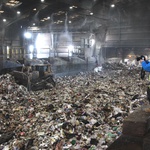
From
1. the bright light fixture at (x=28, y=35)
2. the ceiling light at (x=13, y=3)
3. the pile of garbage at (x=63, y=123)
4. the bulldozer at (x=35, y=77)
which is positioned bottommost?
the pile of garbage at (x=63, y=123)

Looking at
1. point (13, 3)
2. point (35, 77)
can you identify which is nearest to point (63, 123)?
point (35, 77)

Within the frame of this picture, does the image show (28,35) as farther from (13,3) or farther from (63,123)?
(63,123)

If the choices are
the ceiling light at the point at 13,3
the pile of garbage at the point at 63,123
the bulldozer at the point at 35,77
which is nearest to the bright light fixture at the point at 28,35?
the ceiling light at the point at 13,3

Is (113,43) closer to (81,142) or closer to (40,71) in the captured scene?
(40,71)

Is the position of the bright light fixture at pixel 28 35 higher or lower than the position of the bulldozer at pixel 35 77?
higher

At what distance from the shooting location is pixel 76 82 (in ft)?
44.7

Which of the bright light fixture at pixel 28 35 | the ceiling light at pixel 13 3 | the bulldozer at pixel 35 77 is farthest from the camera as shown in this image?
the bright light fixture at pixel 28 35

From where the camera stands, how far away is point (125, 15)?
2720 cm

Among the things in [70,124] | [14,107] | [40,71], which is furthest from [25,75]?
[70,124]

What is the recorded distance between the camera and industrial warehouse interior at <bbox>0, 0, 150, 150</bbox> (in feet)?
15.3

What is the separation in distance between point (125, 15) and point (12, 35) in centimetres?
1441

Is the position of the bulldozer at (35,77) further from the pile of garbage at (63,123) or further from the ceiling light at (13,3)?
the ceiling light at (13,3)

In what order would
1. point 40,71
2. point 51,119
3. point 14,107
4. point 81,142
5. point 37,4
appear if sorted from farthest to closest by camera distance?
point 37,4 → point 40,71 → point 14,107 → point 51,119 → point 81,142

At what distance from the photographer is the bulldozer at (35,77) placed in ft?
35.5
